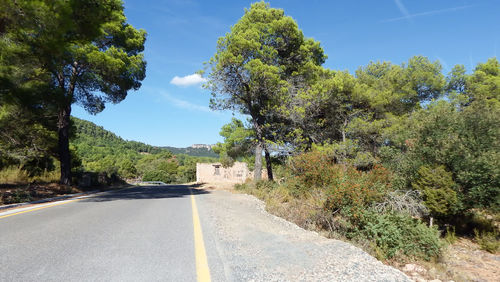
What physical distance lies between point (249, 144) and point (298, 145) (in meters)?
3.31

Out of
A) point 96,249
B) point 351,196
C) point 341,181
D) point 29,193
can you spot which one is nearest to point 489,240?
point 341,181

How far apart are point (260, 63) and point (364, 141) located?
9.85 metres

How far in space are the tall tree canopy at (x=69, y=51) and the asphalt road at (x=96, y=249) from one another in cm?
587

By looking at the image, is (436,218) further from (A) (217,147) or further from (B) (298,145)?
(A) (217,147)

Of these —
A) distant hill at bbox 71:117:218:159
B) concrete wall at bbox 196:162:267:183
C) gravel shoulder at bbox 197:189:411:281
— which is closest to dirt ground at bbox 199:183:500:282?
gravel shoulder at bbox 197:189:411:281

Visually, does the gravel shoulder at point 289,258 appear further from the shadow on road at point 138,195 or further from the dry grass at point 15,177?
the dry grass at point 15,177

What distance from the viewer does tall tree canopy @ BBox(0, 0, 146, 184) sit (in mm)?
8727

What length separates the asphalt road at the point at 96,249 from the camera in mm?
3406

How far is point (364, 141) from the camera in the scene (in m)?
20.5

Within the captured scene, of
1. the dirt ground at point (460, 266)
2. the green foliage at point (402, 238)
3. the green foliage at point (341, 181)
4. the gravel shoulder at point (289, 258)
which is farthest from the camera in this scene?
the green foliage at point (341, 181)

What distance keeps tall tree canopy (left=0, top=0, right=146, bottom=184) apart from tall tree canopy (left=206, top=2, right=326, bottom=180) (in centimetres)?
511

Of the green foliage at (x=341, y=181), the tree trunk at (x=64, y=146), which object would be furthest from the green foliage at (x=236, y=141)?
the tree trunk at (x=64, y=146)

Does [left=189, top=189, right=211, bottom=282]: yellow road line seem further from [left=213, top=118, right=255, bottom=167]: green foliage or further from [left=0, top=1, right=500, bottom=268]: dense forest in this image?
[left=213, top=118, right=255, bottom=167]: green foliage

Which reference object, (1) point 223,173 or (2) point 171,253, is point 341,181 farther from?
(1) point 223,173
